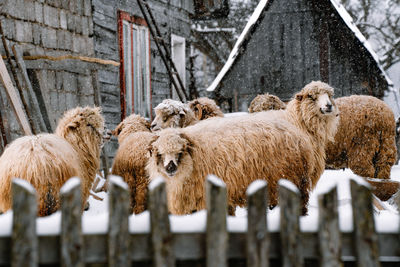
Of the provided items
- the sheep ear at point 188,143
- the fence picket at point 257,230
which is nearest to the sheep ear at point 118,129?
the sheep ear at point 188,143

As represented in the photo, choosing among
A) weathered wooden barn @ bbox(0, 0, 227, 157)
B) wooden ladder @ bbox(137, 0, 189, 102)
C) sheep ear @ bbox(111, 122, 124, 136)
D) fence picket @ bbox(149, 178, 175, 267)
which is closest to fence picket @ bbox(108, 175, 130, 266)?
fence picket @ bbox(149, 178, 175, 267)

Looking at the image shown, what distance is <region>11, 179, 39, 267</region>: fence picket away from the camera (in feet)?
6.98

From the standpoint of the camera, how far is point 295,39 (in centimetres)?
1529

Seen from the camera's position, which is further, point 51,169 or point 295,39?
point 295,39

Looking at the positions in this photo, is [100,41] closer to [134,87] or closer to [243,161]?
[134,87]

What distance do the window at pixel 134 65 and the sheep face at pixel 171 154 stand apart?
6.33m

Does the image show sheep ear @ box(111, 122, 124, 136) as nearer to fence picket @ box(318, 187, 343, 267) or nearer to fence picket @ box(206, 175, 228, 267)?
fence picket @ box(206, 175, 228, 267)

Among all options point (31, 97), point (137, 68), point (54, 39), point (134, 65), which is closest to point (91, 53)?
point (54, 39)

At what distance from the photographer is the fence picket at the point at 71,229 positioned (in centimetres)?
217

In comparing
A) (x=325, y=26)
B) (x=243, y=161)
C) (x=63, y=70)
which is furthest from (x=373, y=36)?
(x=243, y=161)

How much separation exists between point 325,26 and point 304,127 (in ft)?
28.7

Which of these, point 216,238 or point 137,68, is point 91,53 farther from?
point 216,238

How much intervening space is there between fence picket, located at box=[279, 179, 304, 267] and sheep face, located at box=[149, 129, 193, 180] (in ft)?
8.34

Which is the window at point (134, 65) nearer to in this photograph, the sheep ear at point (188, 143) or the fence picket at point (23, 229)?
the sheep ear at point (188, 143)
